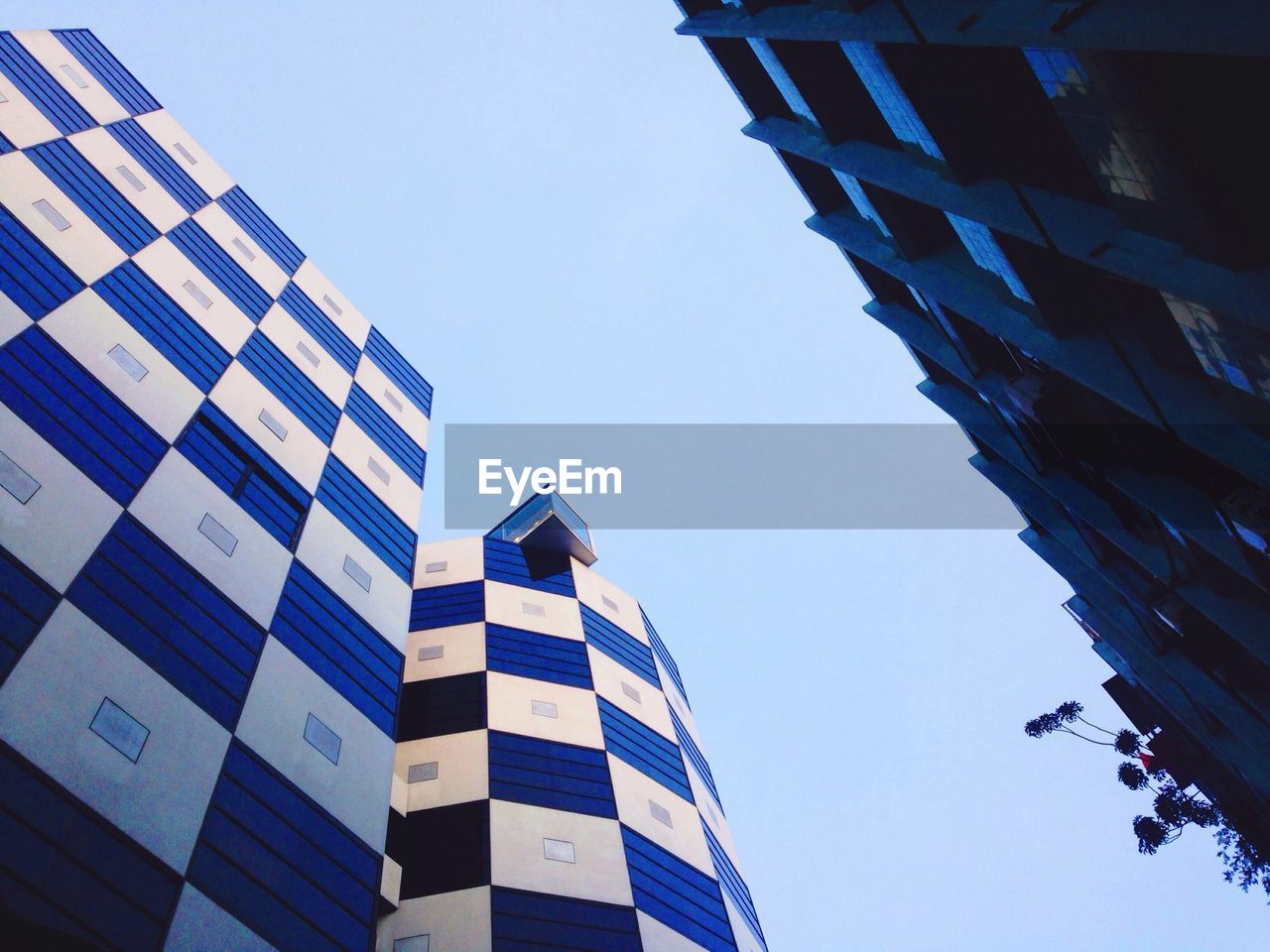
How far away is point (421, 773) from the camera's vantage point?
2662 centimetres

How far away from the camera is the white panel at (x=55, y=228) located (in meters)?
22.6

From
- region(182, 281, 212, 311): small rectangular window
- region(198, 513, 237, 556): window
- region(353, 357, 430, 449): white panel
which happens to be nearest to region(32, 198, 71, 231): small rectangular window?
region(182, 281, 212, 311): small rectangular window

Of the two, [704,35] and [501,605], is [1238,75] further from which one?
[501,605]

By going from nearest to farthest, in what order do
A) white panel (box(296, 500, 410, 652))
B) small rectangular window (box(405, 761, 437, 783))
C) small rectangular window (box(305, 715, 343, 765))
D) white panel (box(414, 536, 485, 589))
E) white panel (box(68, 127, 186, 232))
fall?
1. small rectangular window (box(305, 715, 343, 765))
2. white panel (box(296, 500, 410, 652))
3. small rectangular window (box(405, 761, 437, 783))
4. white panel (box(68, 127, 186, 232))
5. white panel (box(414, 536, 485, 589))

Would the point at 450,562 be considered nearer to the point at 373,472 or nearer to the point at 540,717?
the point at 373,472

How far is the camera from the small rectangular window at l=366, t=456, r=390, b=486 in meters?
30.6

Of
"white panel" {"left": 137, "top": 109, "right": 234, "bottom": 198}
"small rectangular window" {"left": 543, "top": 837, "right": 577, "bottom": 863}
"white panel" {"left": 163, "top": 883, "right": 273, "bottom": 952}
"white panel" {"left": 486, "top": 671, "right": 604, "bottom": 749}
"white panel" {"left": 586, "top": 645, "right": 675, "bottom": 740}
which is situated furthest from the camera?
"white panel" {"left": 137, "top": 109, "right": 234, "bottom": 198}

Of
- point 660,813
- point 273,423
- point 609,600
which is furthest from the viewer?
point 609,600

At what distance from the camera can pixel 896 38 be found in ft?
38.5

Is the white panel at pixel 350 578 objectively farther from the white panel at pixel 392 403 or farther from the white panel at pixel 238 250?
the white panel at pixel 238 250

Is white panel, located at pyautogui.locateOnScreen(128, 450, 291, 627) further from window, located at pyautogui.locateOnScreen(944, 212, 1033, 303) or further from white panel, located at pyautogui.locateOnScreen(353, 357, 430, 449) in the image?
window, located at pyautogui.locateOnScreen(944, 212, 1033, 303)

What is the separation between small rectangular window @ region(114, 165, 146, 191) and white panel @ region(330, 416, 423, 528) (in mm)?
10486

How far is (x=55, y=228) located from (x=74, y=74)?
13227mm

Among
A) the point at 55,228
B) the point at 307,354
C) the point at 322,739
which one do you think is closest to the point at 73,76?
the point at 55,228
